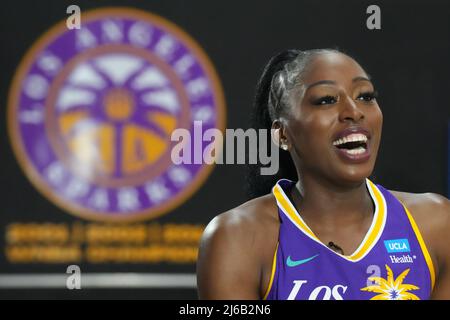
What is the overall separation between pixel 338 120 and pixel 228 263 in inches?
14.7

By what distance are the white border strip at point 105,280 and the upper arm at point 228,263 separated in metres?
1.35

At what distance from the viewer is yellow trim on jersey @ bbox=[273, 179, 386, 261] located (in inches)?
58.6

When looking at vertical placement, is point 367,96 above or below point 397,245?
above

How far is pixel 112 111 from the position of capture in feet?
9.30

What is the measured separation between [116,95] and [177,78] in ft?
0.84

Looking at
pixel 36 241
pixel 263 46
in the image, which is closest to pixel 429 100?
pixel 263 46

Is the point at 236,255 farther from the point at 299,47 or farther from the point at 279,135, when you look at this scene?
the point at 299,47

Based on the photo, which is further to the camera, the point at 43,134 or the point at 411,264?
the point at 43,134

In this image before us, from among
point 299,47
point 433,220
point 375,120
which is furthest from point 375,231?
point 299,47

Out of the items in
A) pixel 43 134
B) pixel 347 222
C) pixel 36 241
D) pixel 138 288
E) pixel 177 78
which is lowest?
pixel 138 288

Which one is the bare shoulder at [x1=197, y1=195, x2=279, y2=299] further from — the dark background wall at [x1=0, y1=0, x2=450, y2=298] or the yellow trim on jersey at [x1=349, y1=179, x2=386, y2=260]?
the dark background wall at [x1=0, y1=0, x2=450, y2=298]

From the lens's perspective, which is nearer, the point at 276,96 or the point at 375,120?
the point at 375,120

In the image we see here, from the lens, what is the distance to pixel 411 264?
4.83 ft

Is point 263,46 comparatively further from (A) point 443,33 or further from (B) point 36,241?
(B) point 36,241
